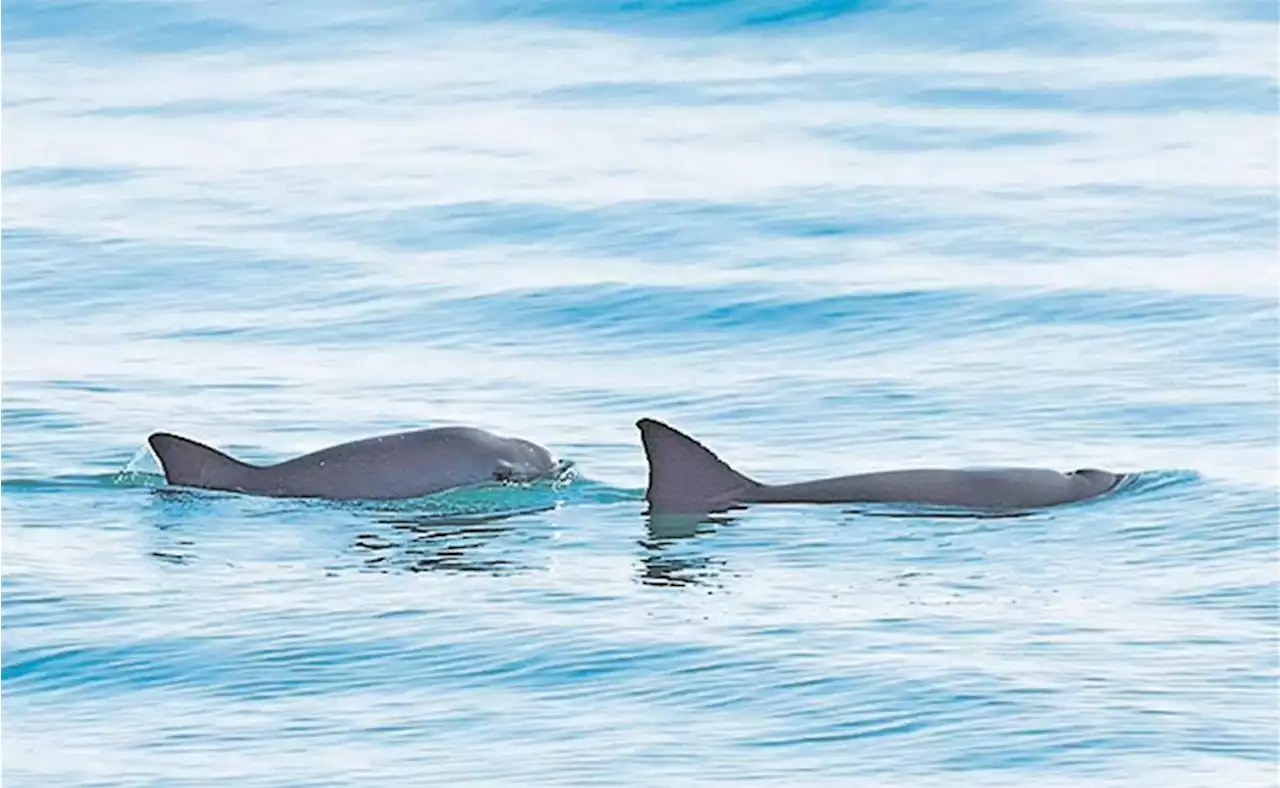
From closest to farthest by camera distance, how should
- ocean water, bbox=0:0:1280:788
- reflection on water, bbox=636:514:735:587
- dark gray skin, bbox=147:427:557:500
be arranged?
ocean water, bbox=0:0:1280:788 → reflection on water, bbox=636:514:735:587 → dark gray skin, bbox=147:427:557:500

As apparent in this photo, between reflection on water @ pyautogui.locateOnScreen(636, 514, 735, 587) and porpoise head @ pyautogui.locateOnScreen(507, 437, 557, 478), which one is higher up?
porpoise head @ pyautogui.locateOnScreen(507, 437, 557, 478)

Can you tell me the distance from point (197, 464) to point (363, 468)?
0.62m

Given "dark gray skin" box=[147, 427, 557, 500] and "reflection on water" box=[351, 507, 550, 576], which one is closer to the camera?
"reflection on water" box=[351, 507, 550, 576]

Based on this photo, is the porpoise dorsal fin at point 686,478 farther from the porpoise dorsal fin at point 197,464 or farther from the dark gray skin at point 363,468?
the porpoise dorsal fin at point 197,464

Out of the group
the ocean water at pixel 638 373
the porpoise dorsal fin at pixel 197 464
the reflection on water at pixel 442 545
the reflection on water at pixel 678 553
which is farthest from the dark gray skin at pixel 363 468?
the reflection on water at pixel 678 553

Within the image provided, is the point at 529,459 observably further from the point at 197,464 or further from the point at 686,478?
the point at 197,464

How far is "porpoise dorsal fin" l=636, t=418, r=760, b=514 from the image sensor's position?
13.0 meters

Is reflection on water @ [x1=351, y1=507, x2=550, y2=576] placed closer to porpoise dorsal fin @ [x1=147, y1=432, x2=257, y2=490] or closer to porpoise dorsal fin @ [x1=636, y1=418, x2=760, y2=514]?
porpoise dorsal fin @ [x1=636, y1=418, x2=760, y2=514]

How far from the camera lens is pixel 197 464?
13680 millimetres

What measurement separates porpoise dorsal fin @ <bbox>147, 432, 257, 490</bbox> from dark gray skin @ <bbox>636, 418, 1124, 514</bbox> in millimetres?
1558

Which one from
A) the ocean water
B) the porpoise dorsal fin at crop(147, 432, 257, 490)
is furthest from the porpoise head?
the porpoise dorsal fin at crop(147, 432, 257, 490)

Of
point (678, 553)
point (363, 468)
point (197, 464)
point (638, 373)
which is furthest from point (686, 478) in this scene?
point (638, 373)

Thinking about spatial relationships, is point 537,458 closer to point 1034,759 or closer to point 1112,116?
point 1034,759

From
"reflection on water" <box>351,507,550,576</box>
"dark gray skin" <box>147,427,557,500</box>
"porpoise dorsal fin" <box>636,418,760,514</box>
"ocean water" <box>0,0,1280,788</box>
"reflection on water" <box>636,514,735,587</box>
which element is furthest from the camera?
"dark gray skin" <box>147,427,557,500</box>
